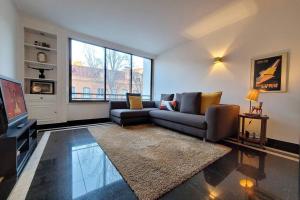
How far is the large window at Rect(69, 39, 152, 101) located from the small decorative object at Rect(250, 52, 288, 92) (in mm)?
3476

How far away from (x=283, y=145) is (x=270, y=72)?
125 cm

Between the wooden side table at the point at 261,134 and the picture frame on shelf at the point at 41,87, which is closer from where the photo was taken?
the wooden side table at the point at 261,134

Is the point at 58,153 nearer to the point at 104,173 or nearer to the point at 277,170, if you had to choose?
the point at 104,173

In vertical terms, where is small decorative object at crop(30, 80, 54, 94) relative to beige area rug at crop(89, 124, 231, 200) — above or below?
above

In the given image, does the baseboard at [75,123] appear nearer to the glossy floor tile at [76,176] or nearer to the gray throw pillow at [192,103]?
the glossy floor tile at [76,176]

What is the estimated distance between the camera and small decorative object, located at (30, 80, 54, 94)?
327 centimetres

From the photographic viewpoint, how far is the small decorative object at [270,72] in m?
2.35

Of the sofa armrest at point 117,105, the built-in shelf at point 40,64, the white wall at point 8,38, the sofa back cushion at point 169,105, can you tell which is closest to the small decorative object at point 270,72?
the sofa back cushion at point 169,105

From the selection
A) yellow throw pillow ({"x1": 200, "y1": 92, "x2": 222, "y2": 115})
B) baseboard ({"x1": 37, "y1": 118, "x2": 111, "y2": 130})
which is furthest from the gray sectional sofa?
baseboard ({"x1": 37, "y1": 118, "x2": 111, "y2": 130})

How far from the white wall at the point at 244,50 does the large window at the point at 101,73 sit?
1.71m

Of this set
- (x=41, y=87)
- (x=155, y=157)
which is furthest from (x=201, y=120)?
(x=41, y=87)

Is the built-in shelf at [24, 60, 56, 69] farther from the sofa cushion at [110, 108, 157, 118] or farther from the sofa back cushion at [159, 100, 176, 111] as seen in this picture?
the sofa back cushion at [159, 100, 176, 111]

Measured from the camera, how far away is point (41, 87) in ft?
11.0

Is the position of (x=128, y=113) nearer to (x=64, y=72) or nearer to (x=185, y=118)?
(x=185, y=118)
